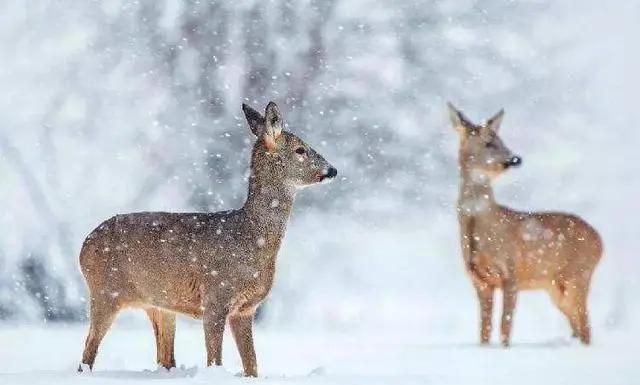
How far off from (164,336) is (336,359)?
1497 mm

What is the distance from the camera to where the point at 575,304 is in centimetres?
900

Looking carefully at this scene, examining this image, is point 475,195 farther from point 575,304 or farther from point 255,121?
point 255,121

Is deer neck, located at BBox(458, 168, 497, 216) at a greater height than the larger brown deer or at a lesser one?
greater

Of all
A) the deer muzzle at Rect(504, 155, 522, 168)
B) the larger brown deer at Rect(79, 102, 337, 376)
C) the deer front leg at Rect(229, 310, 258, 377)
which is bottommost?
the deer front leg at Rect(229, 310, 258, 377)

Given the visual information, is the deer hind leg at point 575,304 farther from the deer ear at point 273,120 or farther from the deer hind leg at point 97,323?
the deer hind leg at point 97,323

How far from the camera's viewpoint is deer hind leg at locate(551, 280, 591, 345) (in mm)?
8914

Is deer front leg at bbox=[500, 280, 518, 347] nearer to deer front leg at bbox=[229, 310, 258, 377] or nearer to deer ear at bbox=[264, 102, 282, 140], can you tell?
deer front leg at bbox=[229, 310, 258, 377]

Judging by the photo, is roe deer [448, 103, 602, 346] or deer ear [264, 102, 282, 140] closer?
deer ear [264, 102, 282, 140]

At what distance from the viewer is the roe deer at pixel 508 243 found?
8469mm

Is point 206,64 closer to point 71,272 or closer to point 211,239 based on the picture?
point 71,272

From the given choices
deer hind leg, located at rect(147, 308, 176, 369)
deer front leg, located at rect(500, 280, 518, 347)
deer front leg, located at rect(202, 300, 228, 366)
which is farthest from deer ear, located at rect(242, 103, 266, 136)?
deer front leg, located at rect(500, 280, 518, 347)

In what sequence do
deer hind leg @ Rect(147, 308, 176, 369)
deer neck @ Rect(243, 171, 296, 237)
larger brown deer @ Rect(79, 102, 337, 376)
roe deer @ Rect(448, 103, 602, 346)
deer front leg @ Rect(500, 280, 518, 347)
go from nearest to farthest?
larger brown deer @ Rect(79, 102, 337, 376) < deer neck @ Rect(243, 171, 296, 237) < deer hind leg @ Rect(147, 308, 176, 369) < deer front leg @ Rect(500, 280, 518, 347) < roe deer @ Rect(448, 103, 602, 346)

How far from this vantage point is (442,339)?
917 centimetres

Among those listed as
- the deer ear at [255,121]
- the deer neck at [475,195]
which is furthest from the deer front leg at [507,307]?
Result: the deer ear at [255,121]
